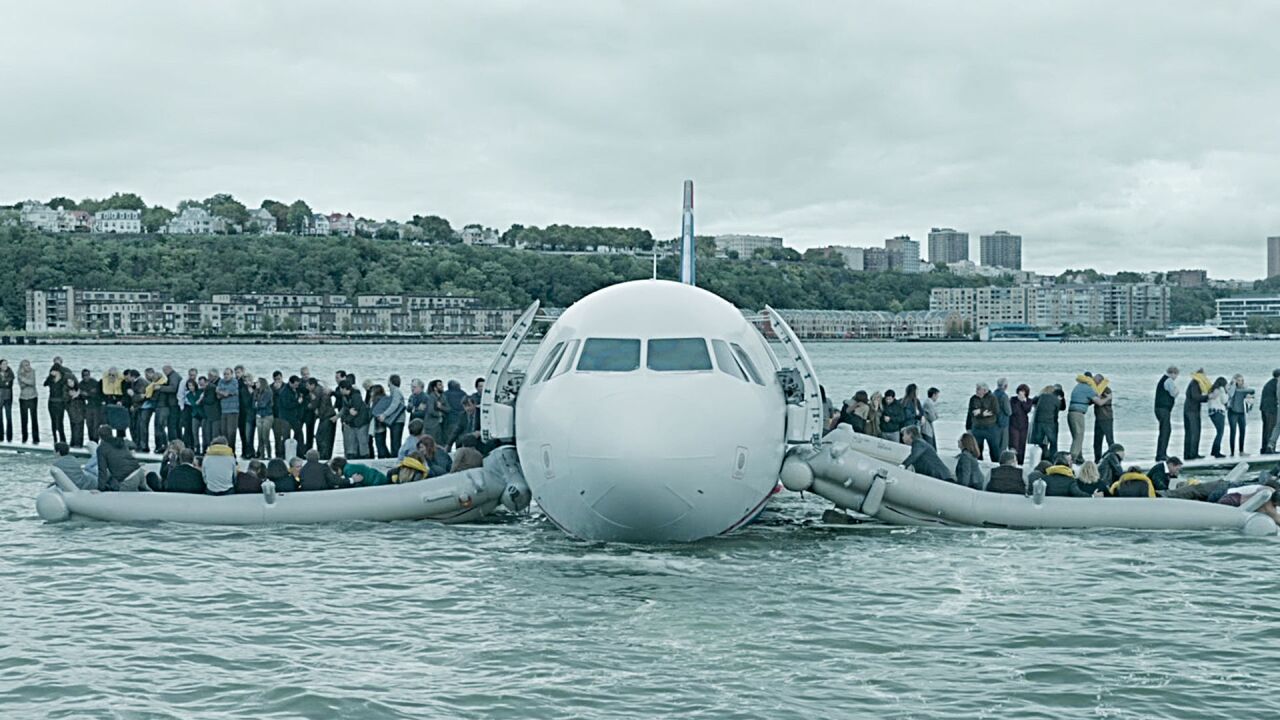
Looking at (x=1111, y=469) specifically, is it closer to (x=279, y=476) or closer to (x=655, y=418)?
(x=655, y=418)

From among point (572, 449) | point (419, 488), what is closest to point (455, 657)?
point (572, 449)

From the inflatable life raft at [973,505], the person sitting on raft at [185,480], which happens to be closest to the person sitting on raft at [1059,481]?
the inflatable life raft at [973,505]

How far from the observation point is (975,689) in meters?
13.4

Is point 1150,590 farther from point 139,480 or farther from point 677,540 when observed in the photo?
point 139,480

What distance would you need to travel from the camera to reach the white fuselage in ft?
56.0

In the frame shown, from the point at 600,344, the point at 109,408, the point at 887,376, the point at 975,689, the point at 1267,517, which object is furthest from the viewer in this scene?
the point at 887,376

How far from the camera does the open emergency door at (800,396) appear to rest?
797 inches

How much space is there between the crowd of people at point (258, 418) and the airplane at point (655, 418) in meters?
5.64

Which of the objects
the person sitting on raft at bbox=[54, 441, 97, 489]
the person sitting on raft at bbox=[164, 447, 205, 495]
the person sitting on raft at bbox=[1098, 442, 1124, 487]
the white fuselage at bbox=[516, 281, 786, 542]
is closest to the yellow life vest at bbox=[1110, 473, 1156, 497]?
the person sitting on raft at bbox=[1098, 442, 1124, 487]

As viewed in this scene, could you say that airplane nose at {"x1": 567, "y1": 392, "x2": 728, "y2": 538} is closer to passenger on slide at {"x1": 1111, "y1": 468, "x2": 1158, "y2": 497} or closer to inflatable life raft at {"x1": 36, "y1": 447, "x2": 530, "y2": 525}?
inflatable life raft at {"x1": 36, "y1": 447, "x2": 530, "y2": 525}

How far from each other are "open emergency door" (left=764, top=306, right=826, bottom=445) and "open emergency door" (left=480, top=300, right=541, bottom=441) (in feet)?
12.8

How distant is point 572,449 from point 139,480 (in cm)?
1002

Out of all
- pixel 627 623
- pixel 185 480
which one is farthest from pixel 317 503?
pixel 627 623

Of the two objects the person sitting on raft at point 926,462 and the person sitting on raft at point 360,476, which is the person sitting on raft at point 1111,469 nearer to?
the person sitting on raft at point 926,462
